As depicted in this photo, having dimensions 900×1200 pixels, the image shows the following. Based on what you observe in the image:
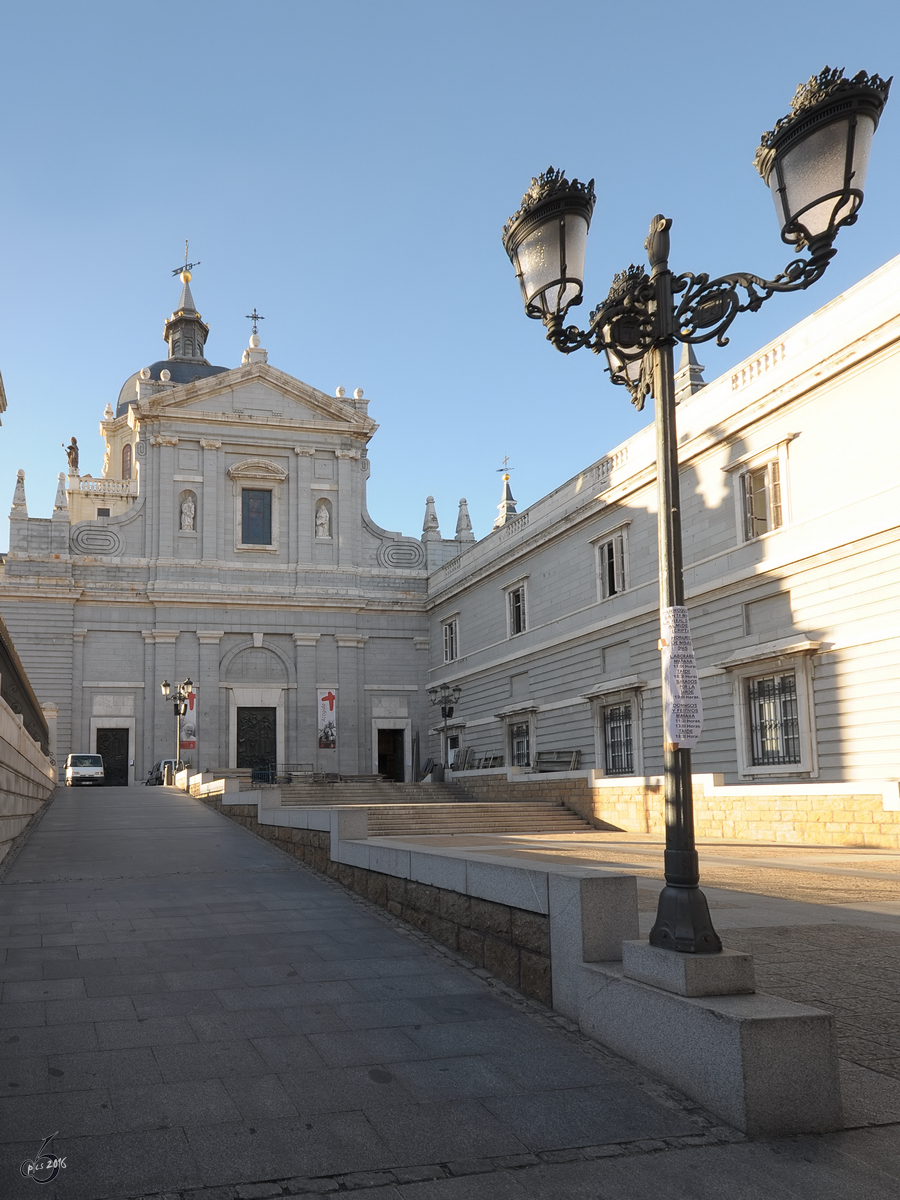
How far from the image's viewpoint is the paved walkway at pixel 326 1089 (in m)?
4.12

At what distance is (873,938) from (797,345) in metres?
14.9

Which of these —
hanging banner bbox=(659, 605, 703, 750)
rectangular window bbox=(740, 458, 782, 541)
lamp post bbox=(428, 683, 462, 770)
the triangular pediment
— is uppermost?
the triangular pediment

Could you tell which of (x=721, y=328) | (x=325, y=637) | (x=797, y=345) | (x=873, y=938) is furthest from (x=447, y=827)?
(x=325, y=637)

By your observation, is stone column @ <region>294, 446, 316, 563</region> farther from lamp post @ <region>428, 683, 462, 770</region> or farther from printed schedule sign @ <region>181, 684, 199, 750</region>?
lamp post @ <region>428, 683, 462, 770</region>

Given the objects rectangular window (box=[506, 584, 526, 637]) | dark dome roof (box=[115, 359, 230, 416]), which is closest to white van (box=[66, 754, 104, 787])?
rectangular window (box=[506, 584, 526, 637])

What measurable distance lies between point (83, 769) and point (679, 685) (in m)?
34.5

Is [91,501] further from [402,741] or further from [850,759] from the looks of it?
[850,759]

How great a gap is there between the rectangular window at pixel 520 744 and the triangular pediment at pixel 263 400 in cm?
1661

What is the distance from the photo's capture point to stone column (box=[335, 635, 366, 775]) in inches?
1644

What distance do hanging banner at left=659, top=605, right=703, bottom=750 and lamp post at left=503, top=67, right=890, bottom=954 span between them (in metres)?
0.01

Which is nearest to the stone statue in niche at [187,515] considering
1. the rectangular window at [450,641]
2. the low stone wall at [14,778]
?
the rectangular window at [450,641]

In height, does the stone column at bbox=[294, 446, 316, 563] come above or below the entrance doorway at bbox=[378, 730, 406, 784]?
above

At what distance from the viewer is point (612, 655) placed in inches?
1065

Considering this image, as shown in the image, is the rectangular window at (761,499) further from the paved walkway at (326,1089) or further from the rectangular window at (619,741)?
the paved walkway at (326,1089)
